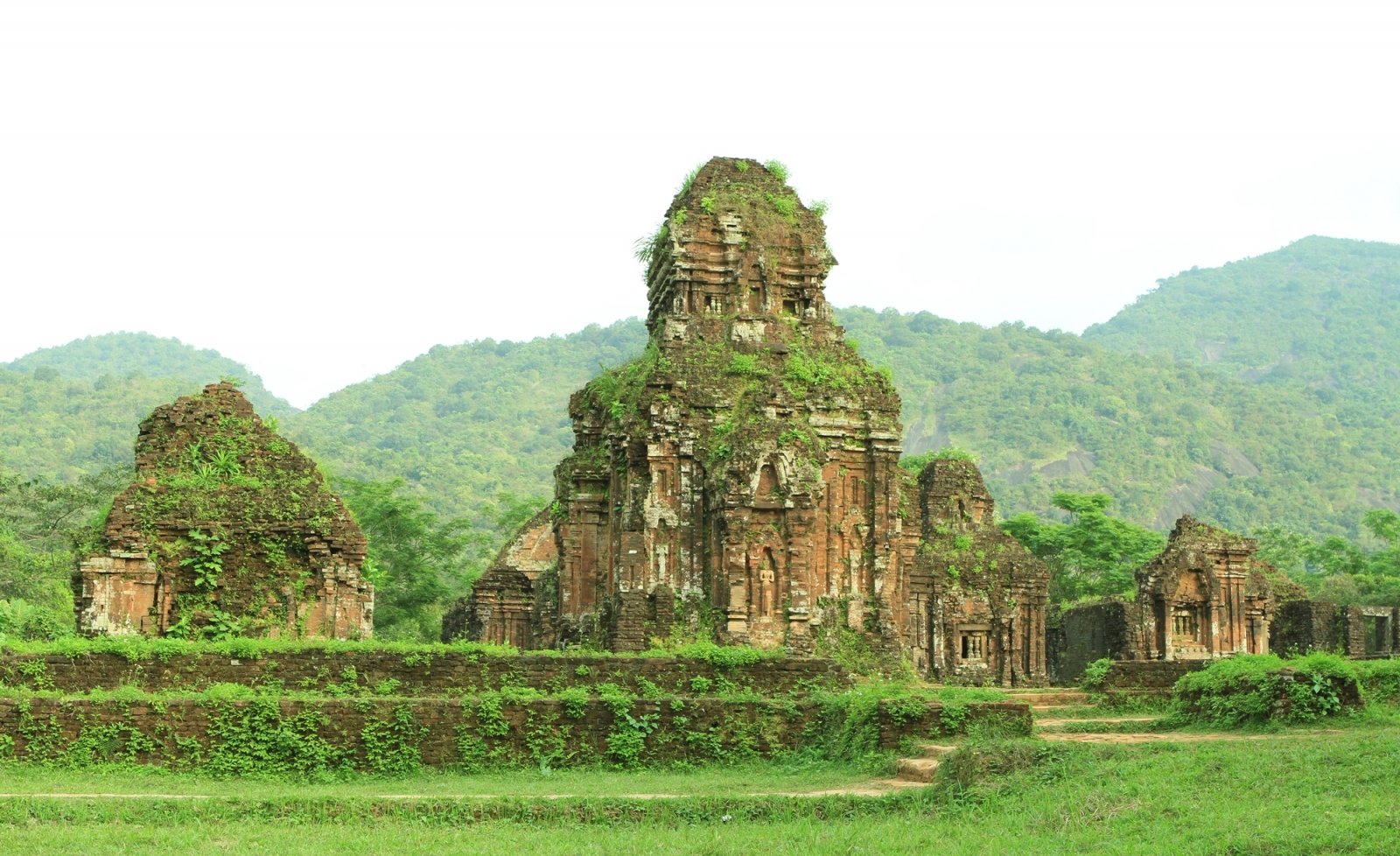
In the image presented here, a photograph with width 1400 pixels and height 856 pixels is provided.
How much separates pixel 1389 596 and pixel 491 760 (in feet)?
151

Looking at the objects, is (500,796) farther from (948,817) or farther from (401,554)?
(401,554)

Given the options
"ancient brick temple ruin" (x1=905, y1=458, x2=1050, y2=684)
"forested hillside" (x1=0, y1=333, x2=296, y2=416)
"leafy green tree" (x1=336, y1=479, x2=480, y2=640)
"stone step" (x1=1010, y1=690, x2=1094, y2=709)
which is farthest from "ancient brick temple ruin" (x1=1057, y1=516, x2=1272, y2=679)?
"forested hillside" (x1=0, y1=333, x2=296, y2=416)

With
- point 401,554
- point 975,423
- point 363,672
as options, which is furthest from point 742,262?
point 975,423

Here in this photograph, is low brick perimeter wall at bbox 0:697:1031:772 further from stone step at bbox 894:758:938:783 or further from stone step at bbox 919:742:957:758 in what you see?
stone step at bbox 894:758:938:783

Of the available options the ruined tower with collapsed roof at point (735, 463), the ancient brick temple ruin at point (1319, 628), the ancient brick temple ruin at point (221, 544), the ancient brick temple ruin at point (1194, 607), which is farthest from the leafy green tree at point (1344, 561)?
the ancient brick temple ruin at point (221, 544)

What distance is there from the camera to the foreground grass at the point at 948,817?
1112 centimetres

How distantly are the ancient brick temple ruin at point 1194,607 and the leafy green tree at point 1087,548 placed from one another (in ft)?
70.6

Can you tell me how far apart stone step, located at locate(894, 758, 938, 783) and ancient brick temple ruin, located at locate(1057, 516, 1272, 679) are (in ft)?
74.3

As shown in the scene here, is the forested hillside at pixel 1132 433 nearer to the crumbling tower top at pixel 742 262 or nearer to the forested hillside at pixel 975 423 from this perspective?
the forested hillside at pixel 975 423

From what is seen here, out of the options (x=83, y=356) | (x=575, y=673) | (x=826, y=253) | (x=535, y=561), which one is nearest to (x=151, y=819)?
(x=575, y=673)

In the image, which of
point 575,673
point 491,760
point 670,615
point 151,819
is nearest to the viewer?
point 151,819

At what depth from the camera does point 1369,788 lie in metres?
11.6

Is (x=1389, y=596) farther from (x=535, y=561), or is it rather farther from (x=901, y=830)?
(x=901, y=830)

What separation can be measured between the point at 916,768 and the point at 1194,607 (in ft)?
80.6
